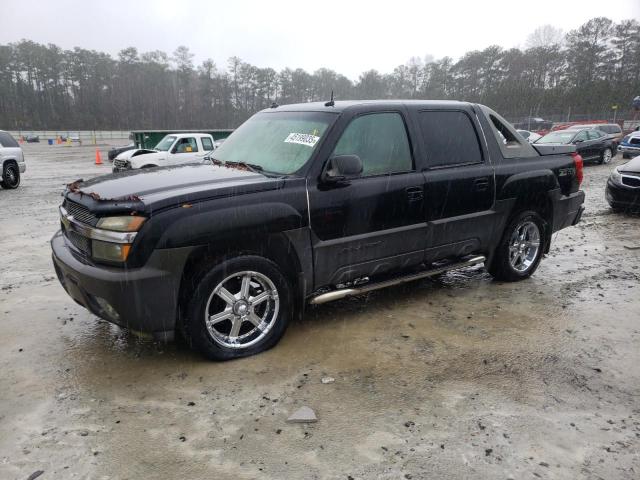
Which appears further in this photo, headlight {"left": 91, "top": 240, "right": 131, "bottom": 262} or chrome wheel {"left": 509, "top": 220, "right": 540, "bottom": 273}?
chrome wheel {"left": 509, "top": 220, "right": 540, "bottom": 273}

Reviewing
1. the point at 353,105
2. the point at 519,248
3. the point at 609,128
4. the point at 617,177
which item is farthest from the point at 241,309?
the point at 609,128

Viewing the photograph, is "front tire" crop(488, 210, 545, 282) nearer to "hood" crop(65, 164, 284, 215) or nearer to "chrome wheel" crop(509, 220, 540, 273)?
"chrome wheel" crop(509, 220, 540, 273)

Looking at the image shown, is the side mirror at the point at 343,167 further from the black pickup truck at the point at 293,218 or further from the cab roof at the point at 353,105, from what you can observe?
the cab roof at the point at 353,105

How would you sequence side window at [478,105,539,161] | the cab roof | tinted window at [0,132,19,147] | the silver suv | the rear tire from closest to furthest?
the cab roof, side window at [478,105,539,161], the silver suv, tinted window at [0,132,19,147], the rear tire

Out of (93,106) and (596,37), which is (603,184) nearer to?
(596,37)

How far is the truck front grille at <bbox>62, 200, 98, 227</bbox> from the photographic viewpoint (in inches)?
127

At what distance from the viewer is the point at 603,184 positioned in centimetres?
1405

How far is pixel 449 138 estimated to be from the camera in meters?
4.52

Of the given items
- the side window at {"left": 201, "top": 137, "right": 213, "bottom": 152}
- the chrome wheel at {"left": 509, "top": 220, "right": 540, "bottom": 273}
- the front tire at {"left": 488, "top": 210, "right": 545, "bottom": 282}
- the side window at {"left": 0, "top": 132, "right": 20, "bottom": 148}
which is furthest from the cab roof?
the side window at {"left": 0, "top": 132, "right": 20, "bottom": 148}

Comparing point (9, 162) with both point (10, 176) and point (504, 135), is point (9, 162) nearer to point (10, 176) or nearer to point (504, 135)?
point (10, 176)

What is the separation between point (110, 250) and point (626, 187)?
370 inches

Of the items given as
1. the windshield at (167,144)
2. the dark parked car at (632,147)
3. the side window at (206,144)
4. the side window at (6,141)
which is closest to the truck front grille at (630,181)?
the side window at (206,144)

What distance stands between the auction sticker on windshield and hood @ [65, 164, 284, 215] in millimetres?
464

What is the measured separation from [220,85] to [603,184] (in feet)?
305
